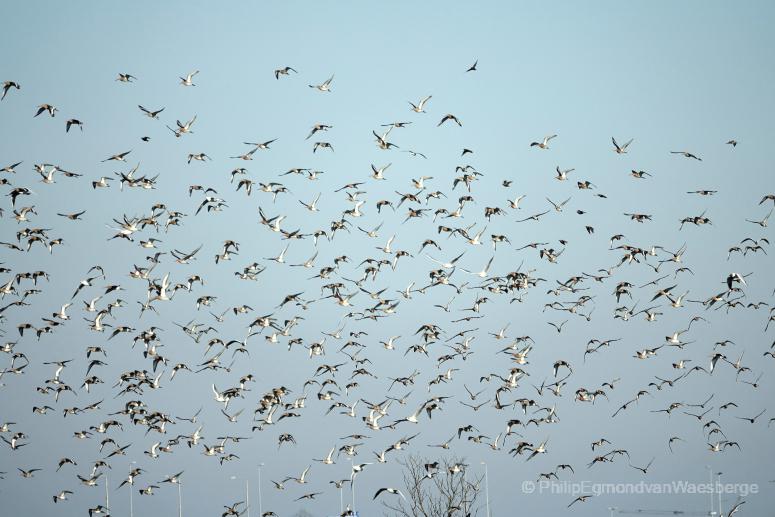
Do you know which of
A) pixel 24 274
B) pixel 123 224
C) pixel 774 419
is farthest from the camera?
pixel 774 419

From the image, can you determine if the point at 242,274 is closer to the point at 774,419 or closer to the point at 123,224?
the point at 123,224

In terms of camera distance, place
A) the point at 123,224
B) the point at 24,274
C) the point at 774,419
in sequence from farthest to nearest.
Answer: the point at 774,419 < the point at 24,274 < the point at 123,224

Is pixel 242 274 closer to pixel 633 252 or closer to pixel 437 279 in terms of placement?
pixel 437 279

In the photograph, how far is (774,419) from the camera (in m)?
68.6

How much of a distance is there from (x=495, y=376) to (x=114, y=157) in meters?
27.9

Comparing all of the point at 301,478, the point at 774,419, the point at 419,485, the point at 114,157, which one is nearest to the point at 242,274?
the point at 114,157

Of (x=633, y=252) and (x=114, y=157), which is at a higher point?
(x=114, y=157)

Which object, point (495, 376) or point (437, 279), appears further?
point (495, 376)

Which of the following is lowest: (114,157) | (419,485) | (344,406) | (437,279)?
(419,485)

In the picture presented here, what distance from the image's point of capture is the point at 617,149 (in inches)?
2311

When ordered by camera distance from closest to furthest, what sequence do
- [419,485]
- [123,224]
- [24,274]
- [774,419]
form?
[123,224], [24,274], [774,419], [419,485]

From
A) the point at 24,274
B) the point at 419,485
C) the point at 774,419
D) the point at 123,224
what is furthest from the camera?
the point at 419,485

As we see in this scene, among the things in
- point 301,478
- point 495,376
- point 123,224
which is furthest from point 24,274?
point 495,376

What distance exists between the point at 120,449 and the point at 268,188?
2135 centimetres
